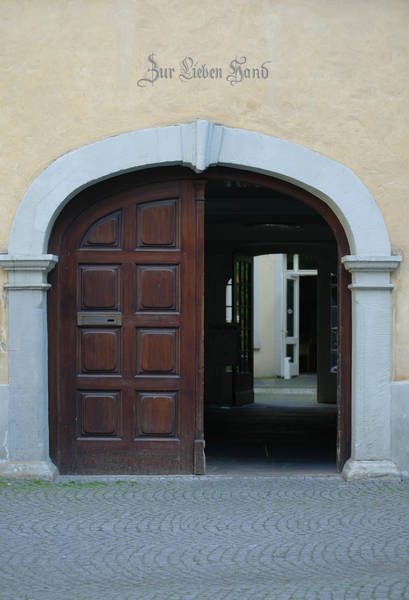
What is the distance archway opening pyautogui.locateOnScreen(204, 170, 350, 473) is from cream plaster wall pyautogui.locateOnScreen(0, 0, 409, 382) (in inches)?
22.8

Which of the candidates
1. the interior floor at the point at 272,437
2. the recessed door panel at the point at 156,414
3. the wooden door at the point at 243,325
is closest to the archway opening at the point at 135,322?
the recessed door panel at the point at 156,414

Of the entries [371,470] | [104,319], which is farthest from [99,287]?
[371,470]

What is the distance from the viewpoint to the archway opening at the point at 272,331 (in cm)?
823

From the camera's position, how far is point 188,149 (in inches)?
289

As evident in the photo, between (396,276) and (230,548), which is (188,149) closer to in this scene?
(396,276)

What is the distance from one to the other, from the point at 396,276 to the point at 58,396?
3.10 m

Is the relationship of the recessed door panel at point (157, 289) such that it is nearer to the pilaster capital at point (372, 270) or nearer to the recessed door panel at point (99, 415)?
the recessed door panel at point (99, 415)

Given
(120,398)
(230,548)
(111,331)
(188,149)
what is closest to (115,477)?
(120,398)

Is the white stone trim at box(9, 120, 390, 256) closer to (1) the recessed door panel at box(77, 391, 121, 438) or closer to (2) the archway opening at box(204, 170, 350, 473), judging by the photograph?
(2) the archway opening at box(204, 170, 350, 473)

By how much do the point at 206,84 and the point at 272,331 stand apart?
14138mm

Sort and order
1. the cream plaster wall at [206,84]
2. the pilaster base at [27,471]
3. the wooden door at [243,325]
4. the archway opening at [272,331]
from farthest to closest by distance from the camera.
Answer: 1. the wooden door at [243,325]
2. the archway opening at [272,331]
3. the cream plaster wall at [206,84]
4. the pilaster base at [27,471]

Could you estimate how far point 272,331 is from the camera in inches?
835

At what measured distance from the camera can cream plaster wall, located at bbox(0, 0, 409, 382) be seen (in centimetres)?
738

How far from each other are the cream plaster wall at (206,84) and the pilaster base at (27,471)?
0.77 meters
